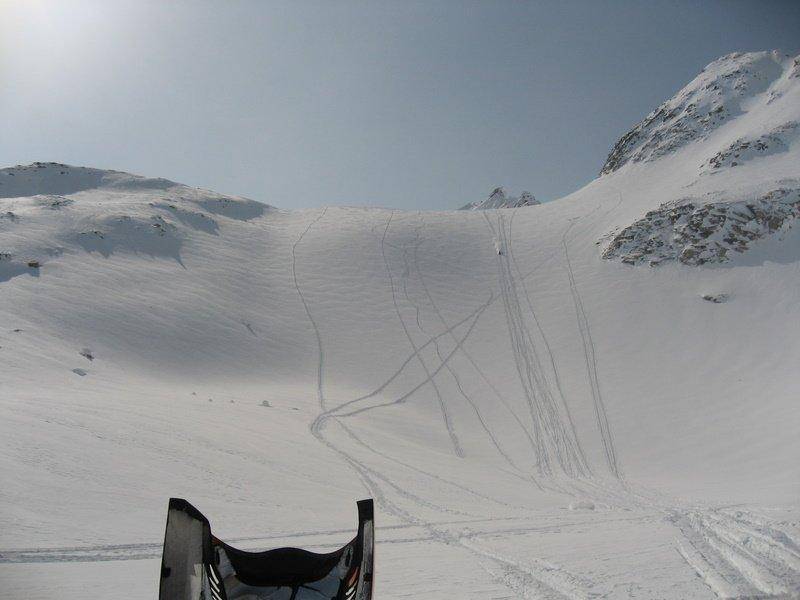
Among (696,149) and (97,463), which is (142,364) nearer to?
(97,463)

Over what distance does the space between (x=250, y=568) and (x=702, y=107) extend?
70251 millimetres

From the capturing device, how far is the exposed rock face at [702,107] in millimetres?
54344

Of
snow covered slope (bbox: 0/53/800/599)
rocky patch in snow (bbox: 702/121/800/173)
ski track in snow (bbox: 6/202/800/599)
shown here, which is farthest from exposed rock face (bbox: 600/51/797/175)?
ski track in snow (bbox: 6/202/800/599)

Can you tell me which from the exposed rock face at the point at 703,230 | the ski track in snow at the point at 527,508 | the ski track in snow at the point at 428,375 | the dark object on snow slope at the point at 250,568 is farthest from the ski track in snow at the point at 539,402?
the dark object on snow slope at the point at 250,568

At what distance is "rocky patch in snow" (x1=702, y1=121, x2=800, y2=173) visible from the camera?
4191 centimetres

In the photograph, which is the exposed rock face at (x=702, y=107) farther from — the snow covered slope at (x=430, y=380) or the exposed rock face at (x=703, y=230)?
the exposed rock face at (x=703, y=230)

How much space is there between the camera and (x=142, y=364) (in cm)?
2178

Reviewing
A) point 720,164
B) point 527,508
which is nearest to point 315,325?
point 527,508

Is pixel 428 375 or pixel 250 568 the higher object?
pixel 250 568

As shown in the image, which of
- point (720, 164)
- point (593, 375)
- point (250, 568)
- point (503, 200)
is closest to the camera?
point (250, 568)

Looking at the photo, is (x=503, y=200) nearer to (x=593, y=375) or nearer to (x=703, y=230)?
(x=703, y=230)

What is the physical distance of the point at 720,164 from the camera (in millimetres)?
42688

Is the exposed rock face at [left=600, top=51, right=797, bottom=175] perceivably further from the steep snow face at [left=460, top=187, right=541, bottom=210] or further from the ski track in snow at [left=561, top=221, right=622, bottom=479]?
the steep snow face at [left=460, top=187, right=541, bottom=210]

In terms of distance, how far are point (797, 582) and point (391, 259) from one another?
1400 inches
